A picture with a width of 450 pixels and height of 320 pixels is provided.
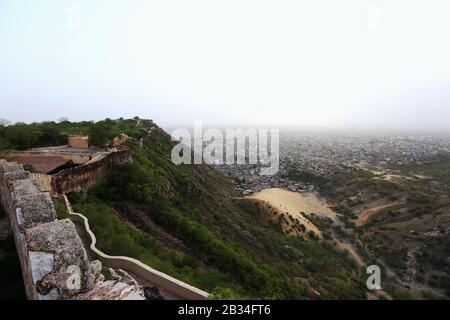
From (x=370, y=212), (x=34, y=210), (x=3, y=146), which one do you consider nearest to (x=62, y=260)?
(x=34, y=210)

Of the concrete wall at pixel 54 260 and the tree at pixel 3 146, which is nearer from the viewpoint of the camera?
the concrete wall at pixel 54 260

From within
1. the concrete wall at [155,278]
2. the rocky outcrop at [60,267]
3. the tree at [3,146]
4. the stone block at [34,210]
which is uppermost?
the tree at [3,146]

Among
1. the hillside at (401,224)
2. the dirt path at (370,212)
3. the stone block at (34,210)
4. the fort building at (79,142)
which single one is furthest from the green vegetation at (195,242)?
the dirt path at (370,212)

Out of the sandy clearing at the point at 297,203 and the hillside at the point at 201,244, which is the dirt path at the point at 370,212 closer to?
the sandy clearing at the point at 297,203

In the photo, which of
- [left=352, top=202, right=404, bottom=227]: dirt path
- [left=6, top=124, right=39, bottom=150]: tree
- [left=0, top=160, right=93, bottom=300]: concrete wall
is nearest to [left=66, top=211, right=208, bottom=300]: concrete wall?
Answer: [left=0, top=160, right=93, bottom=300]: concrete wall

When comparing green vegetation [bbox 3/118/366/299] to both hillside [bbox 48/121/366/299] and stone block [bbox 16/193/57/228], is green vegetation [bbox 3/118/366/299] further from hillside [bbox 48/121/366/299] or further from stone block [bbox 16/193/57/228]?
stone block [bbox 16/193/57/228]
